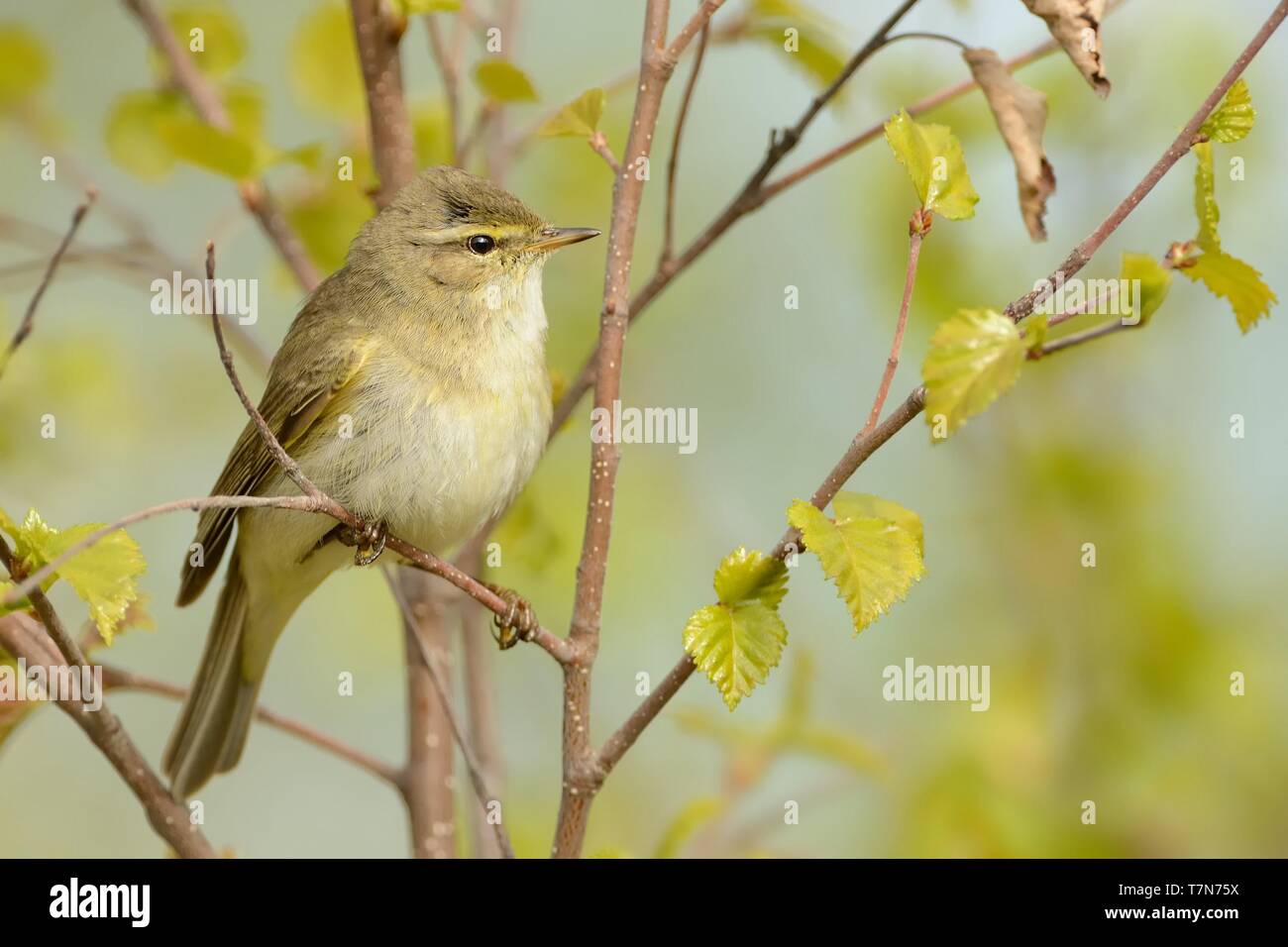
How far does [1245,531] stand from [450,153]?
114 inches

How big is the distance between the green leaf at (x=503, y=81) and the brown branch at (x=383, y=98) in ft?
1.04

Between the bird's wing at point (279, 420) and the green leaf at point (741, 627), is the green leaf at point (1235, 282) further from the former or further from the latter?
the bird's wing at point (279, 420)

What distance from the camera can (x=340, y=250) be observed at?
151 inches

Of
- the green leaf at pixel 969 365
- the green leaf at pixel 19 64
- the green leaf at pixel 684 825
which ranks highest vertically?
the green leaf at pixel 19 64

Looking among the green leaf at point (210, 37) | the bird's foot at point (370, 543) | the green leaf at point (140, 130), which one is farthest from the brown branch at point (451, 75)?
the bird's foot at point (370, 543)

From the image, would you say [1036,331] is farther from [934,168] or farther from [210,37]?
[210,37]

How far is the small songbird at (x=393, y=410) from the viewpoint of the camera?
3.19 metres

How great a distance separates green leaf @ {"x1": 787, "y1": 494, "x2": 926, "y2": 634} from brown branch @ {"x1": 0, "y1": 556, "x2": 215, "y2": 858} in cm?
125

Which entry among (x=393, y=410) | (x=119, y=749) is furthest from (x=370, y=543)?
(x=119, y=749)

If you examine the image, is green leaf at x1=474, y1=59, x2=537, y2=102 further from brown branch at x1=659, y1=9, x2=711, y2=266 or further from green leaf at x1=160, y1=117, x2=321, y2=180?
green leaf at x1=160, y1=117, x2=321, y2=180

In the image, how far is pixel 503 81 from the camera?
9.09 ft

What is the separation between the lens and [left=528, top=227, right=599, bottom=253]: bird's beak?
3425 millimetres

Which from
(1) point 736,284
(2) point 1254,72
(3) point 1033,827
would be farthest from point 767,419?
(3) point 1033,827
